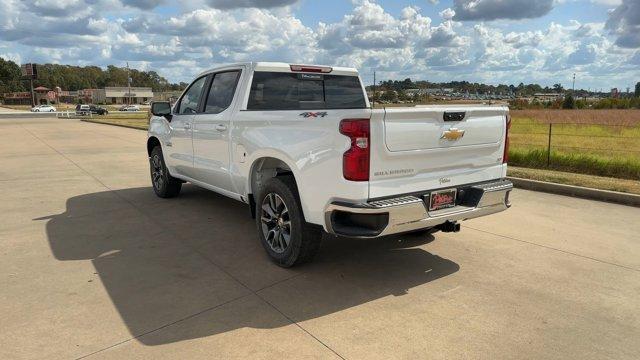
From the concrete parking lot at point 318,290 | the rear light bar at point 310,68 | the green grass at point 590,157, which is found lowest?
the concrete parking lot at point 318,290

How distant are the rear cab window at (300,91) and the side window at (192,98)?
122 centimetres

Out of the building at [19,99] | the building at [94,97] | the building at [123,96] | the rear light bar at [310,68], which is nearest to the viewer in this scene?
the rear light bar at [310,68]

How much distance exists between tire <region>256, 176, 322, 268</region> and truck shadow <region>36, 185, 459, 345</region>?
0.16 meters

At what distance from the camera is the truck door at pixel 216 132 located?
5.47 metres

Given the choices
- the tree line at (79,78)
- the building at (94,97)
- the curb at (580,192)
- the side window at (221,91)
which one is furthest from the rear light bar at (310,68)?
the tree line at (79,78)

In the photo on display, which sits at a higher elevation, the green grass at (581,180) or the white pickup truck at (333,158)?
the white pickup truck at (333,158)

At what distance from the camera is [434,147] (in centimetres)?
404

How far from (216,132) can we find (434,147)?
2686 mm

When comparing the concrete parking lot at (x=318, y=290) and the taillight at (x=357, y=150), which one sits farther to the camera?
the taillight at (x=357, y=150)

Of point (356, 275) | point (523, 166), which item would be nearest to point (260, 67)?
point (356, 275)

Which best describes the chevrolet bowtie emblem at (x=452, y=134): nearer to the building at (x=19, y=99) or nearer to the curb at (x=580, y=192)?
the curb at (x=580, y=192)

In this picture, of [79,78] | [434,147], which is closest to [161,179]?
[434,147]

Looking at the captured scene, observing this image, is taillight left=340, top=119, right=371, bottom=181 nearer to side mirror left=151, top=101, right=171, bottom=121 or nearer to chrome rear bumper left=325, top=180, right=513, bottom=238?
chrome rear bumper left=325, top=180, right=513, bottom=238

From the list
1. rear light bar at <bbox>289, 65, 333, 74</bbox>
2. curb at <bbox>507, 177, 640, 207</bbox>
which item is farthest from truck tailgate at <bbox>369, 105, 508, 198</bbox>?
curb at <bbox>507, 177, 640, 207</bbox>
